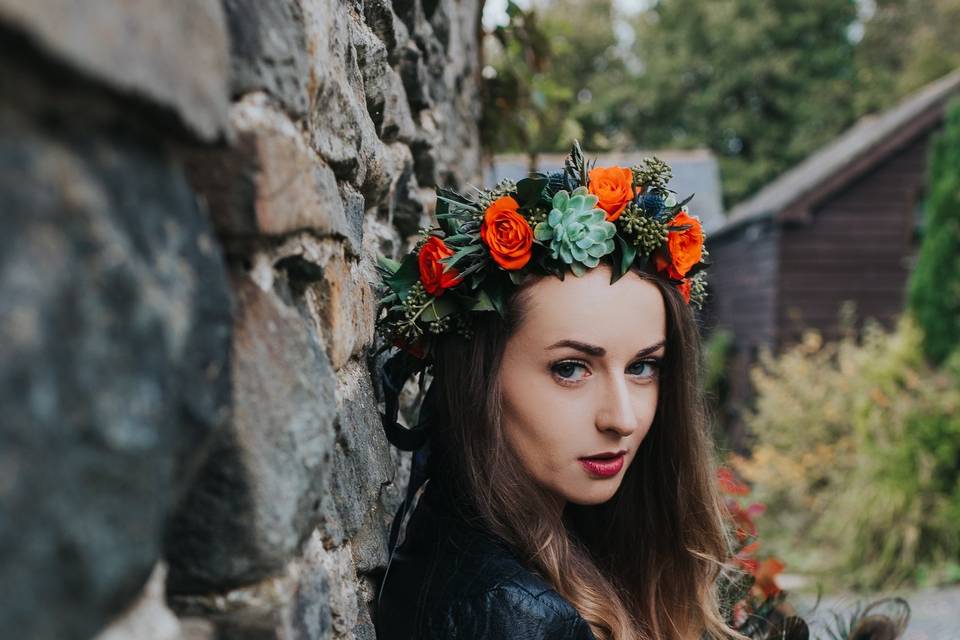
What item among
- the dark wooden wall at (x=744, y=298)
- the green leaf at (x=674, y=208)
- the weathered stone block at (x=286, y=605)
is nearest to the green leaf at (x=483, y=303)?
the green leaf at (x=674, y=208)

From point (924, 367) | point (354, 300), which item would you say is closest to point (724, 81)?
point (924, 367)

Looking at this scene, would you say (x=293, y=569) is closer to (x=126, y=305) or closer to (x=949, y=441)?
(x=126, y=305)

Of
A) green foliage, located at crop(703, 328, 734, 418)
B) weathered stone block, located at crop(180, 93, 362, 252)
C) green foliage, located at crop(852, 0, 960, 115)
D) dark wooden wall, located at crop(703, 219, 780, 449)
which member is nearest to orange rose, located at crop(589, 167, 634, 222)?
weathered stone block, located at crop(180, 93, 362, 252)

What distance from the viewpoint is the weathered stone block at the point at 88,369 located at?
0.59m

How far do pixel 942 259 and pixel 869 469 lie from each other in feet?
8.00

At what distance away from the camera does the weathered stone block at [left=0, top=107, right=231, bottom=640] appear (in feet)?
1.94

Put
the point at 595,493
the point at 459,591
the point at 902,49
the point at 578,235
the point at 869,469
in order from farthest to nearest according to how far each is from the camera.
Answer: the point at 902,49
the point at 869,469
the point at 595,493
the point at 578,235
the point at 459,591

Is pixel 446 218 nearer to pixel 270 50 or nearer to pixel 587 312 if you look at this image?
pixel 587 312

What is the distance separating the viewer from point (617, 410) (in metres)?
1.75

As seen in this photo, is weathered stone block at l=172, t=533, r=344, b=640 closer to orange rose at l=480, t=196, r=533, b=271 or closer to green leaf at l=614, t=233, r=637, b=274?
orange rose at l=480, t=196, r=533, b=271

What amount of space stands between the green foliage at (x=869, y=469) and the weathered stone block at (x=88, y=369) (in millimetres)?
7223

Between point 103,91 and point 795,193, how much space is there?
1326 centimetres

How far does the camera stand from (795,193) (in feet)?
42.3

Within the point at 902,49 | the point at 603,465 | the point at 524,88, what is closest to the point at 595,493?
the point at 603,465
